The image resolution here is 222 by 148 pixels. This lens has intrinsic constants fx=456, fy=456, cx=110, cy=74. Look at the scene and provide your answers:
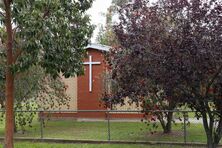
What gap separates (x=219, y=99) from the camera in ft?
38.6

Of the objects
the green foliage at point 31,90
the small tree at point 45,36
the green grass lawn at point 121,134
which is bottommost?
the green grass lawn at point 121,134

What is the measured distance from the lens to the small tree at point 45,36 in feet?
33.9

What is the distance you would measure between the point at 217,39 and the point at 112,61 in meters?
4.12

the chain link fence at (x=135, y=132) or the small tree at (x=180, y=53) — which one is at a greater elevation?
the small tree at (x=180, y=53)

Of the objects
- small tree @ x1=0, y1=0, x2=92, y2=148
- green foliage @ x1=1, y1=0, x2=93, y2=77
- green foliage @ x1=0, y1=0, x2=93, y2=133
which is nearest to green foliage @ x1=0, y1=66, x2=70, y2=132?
green foliage @ x1=0, y1=0, x2=93, y2=133

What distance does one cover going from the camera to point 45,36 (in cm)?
1043

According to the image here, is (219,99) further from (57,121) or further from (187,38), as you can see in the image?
(57,121)

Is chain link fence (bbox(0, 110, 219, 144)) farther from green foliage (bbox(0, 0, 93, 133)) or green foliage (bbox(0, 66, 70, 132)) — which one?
green foliage (bbox(0, 0, 93, 133))

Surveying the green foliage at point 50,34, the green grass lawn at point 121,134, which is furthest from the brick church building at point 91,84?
the green foliage at point 50,34

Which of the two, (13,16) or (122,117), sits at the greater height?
(13,16)

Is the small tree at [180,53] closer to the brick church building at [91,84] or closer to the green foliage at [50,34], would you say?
the green foliage at [50,34]

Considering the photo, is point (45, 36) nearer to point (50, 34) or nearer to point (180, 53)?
point (50, 34)

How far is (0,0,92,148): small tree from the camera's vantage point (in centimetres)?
1034

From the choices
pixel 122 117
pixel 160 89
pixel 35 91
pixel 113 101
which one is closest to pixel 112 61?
pixel 113 101
